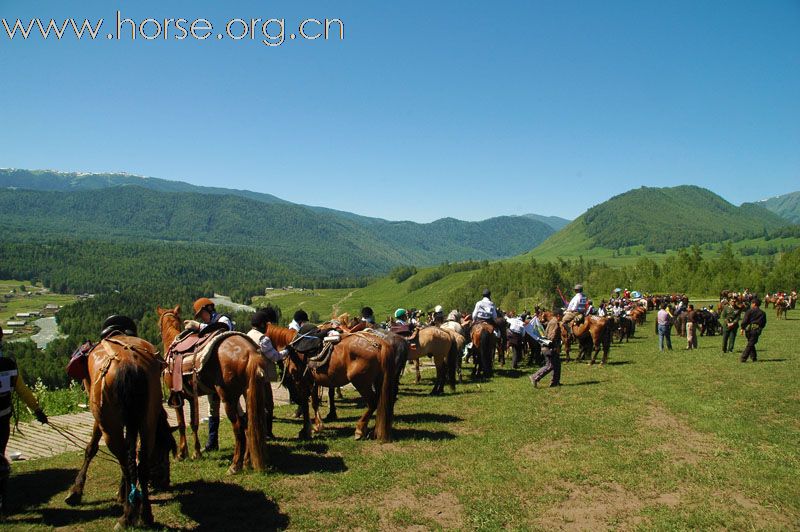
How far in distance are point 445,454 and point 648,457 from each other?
338 centimetres

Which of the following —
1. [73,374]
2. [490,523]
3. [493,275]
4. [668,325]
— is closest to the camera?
[490,523]

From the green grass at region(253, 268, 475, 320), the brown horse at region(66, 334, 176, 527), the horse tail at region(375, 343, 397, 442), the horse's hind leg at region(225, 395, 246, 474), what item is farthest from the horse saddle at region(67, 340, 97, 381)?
the green grass at region(253, 268, 475, 320)

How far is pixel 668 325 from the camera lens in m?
23.2

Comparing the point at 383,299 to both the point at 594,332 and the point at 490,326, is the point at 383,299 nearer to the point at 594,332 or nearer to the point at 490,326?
the point at 594,332

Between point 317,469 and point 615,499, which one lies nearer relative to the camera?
point 615,499

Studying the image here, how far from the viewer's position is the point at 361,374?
31.8 ft

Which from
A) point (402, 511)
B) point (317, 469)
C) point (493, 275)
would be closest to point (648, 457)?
point (402, 511)

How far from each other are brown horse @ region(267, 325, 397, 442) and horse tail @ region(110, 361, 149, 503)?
3.75m

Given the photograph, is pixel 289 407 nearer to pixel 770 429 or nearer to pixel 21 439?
pixel 21 439

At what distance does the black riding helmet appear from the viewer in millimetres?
7328

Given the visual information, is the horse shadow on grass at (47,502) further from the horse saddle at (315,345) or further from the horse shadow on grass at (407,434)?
the horse shadow on grass at (407,434)

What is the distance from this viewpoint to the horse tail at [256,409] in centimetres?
773

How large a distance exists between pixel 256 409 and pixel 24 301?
201 meters

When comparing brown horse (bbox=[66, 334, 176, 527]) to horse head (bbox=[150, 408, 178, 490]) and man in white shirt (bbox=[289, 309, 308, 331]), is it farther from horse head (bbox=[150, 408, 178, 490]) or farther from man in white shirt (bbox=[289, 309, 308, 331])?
man in white shirt (bbox=[289, 309, 308, 331])
